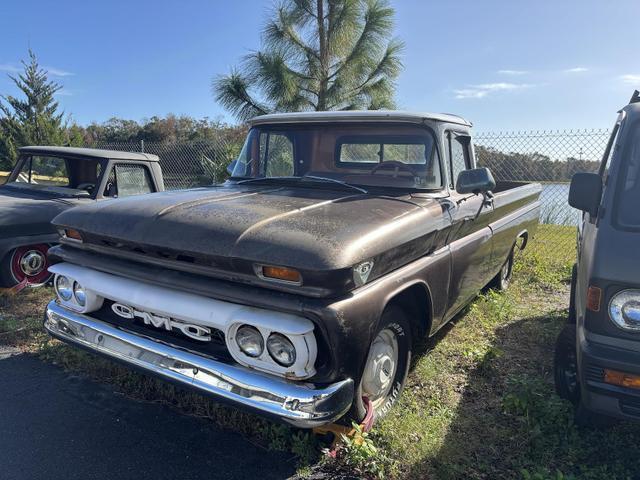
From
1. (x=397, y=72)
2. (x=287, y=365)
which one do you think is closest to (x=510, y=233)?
(x=287, y=365)

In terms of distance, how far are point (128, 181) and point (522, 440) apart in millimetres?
5253

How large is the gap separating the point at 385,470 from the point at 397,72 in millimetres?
10430

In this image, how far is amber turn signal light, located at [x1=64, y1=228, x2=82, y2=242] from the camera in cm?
291

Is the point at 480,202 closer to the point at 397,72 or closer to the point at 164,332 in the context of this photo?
the point at 164,332

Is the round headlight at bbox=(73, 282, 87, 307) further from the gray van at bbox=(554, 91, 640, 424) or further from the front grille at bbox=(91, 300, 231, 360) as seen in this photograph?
the gray van at bbox=(554, 91, 640, 424)

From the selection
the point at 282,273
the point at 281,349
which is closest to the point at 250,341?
the point at 281,349

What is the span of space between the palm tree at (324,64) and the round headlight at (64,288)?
882 cm

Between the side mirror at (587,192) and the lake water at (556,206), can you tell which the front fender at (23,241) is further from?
the lake water at (556,206)

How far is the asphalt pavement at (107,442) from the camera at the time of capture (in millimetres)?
2518

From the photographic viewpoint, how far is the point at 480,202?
406 centimetres

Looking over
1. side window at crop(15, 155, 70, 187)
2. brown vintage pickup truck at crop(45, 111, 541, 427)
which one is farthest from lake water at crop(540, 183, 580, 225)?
side window at crop(15, 155, 70, 187)

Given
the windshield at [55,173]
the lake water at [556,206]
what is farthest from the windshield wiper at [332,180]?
the lake water at [556,206]

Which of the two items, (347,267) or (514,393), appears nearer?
(347,267)

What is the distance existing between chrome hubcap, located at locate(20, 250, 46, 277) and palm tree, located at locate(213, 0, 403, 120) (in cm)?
691
